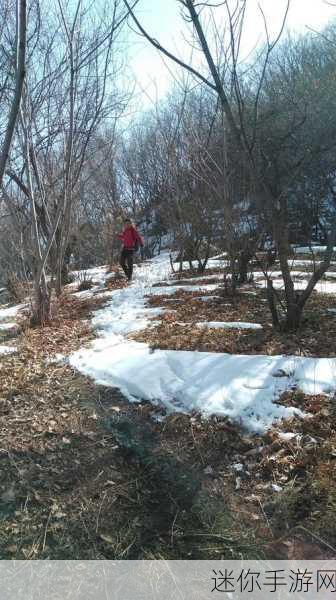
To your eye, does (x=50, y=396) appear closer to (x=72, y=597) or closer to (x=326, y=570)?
(x=72, y=597)

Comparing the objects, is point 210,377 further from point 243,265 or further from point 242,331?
point 243,265

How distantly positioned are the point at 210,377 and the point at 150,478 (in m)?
1.07

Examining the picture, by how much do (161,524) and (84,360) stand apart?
2043 millimetres

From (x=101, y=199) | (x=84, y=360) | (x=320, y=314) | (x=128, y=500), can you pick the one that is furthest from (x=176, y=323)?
(x=101, y=199)

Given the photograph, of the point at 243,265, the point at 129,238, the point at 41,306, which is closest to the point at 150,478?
the point at 41,306

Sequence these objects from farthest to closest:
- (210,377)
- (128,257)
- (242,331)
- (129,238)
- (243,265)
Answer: (128,257) → (129,238) → (243,265) → (242,331) → (210,377)

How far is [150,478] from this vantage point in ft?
7.24

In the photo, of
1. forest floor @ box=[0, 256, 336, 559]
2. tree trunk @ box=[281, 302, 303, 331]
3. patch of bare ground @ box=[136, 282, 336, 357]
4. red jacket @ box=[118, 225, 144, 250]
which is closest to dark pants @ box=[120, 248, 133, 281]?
red jacket @ box=[118, 225, 144, 250]

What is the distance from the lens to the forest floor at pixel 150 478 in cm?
181

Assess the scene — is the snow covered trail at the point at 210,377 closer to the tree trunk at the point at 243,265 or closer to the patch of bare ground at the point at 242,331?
the patch of bare ground at the point at 242,331

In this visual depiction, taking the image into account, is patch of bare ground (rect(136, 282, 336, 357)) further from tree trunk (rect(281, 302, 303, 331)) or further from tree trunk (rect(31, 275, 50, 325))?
tree trunk (rect(31, 275, 50, 325))

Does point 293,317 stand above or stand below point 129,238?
below

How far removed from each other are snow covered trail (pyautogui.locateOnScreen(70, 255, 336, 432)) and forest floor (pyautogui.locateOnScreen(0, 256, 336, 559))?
0.09 meters

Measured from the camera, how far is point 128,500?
2.04 metres
